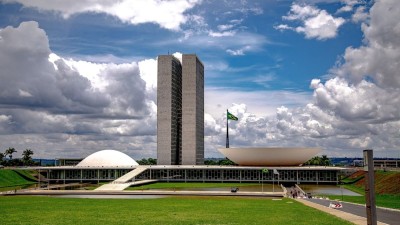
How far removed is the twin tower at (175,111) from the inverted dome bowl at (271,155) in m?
23.1

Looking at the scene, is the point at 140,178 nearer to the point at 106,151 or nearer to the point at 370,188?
the point at 106,151

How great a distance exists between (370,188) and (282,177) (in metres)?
98.4

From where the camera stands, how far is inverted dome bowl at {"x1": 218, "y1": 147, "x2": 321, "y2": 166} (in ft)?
343

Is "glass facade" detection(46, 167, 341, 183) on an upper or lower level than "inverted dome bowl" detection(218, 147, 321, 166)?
lower

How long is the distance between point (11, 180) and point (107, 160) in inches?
1049

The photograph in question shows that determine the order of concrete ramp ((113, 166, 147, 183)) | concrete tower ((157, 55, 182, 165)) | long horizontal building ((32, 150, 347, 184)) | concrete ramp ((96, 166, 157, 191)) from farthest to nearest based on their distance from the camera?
concrete tower ((157, 55, 182, 165)), long horizontal building ((32, 150, 347, 184)), concrete ramp ((113, 166, 147, 183)), concrete ramp ((96, 166, 157, 191))

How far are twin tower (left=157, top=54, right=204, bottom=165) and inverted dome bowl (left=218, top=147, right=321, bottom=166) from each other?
75.7ft

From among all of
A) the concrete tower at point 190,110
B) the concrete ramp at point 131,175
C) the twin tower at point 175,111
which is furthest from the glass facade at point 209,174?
the concrete tower at point 190,110

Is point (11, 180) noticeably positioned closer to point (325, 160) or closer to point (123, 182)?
point (123, 182)

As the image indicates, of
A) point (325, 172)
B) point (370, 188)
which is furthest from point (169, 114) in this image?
point (370, 188)

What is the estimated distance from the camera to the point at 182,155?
131 meters

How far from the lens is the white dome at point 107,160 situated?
391ft

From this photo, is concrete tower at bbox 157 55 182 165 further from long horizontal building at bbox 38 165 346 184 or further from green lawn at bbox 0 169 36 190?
green lawn at bbox 0 169 36 190

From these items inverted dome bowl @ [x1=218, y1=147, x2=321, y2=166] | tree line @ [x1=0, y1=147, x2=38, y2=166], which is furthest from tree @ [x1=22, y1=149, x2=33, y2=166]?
inverted dome bowl @ [x1=218, y1=147, x2=321, y2=166]
